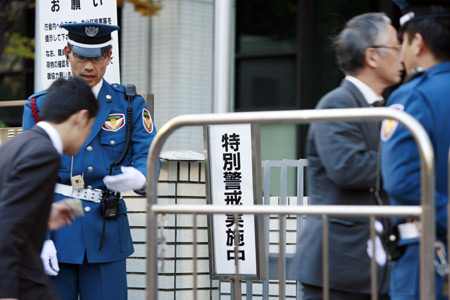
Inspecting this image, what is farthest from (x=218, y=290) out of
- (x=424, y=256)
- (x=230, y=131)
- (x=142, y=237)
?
(x=424, y=256)

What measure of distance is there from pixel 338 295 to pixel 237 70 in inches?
280

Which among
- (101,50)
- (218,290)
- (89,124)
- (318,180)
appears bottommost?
(218,290)

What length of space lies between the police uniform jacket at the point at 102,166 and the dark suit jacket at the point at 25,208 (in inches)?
38.2

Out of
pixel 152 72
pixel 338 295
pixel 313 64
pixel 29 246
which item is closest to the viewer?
pixel 29 246

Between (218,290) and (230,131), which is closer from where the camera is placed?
(230,131)

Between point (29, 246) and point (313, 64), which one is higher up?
point (313, 64)

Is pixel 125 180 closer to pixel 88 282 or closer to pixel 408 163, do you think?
pixel 88 282

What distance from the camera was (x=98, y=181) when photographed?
4469mm

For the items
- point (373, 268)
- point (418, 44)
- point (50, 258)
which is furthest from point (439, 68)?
point (50, 258)

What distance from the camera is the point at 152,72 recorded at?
421 inches

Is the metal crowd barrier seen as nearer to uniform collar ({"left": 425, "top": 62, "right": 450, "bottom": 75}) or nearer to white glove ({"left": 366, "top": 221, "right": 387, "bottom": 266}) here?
white glove ({"left": 366, "top": 221, "right": 387, "bottom": 266})

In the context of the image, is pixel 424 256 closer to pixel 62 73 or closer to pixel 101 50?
pixel 101 50

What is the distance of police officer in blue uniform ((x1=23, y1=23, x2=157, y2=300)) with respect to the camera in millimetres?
4359

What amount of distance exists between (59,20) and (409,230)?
344cm
